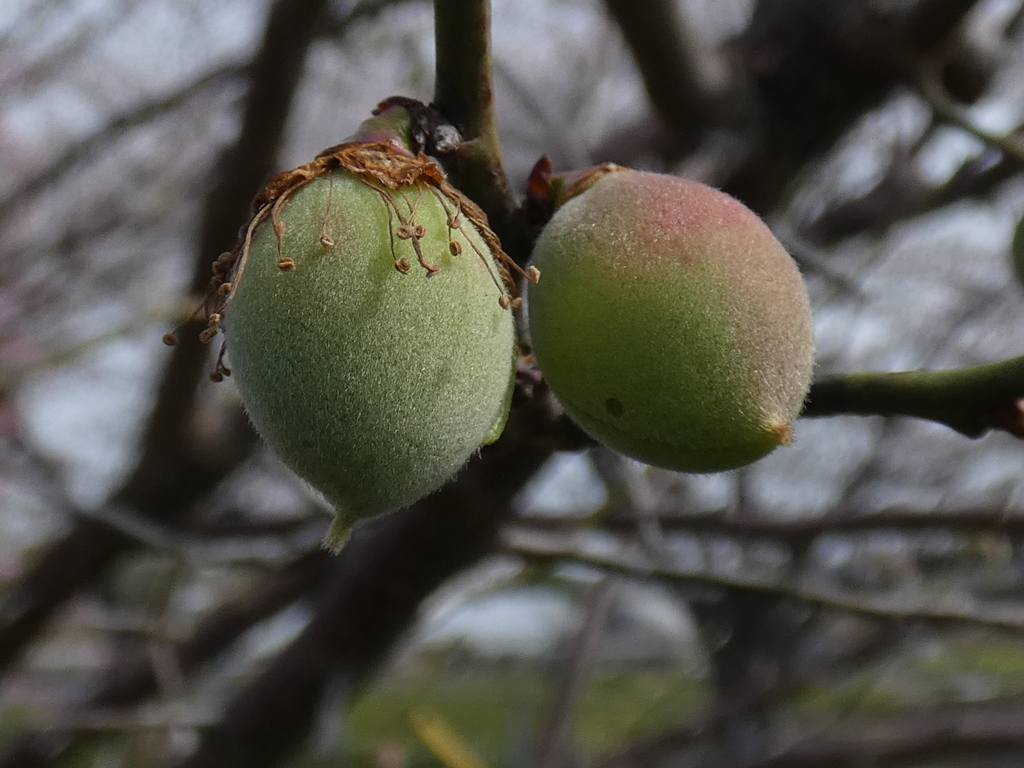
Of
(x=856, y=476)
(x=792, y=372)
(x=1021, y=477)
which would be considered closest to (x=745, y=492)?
(x=856, y=476)

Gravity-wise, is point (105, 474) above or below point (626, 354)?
below

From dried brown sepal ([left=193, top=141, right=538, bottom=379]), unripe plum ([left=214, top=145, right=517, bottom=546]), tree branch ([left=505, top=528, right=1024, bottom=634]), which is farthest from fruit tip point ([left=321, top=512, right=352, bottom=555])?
tree branch ([left=505, top=528, right=1024, bottom=634])

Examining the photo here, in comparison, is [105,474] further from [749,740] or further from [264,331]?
[264,331]

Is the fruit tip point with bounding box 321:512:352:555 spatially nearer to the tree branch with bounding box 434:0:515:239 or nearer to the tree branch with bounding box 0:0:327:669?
the tree branch with bounding box 434:0:515:239

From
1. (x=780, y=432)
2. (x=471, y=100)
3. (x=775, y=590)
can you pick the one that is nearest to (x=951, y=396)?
(x=780, y=432)

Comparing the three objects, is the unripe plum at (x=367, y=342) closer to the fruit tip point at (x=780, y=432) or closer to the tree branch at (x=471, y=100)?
the tree branch at (x=471, y=100)

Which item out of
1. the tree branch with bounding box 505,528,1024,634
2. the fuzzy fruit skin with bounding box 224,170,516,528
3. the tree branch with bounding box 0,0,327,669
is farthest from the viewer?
the tree branch with bounding box 0,0,327,669

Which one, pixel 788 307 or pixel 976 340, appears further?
pixel 976 340
